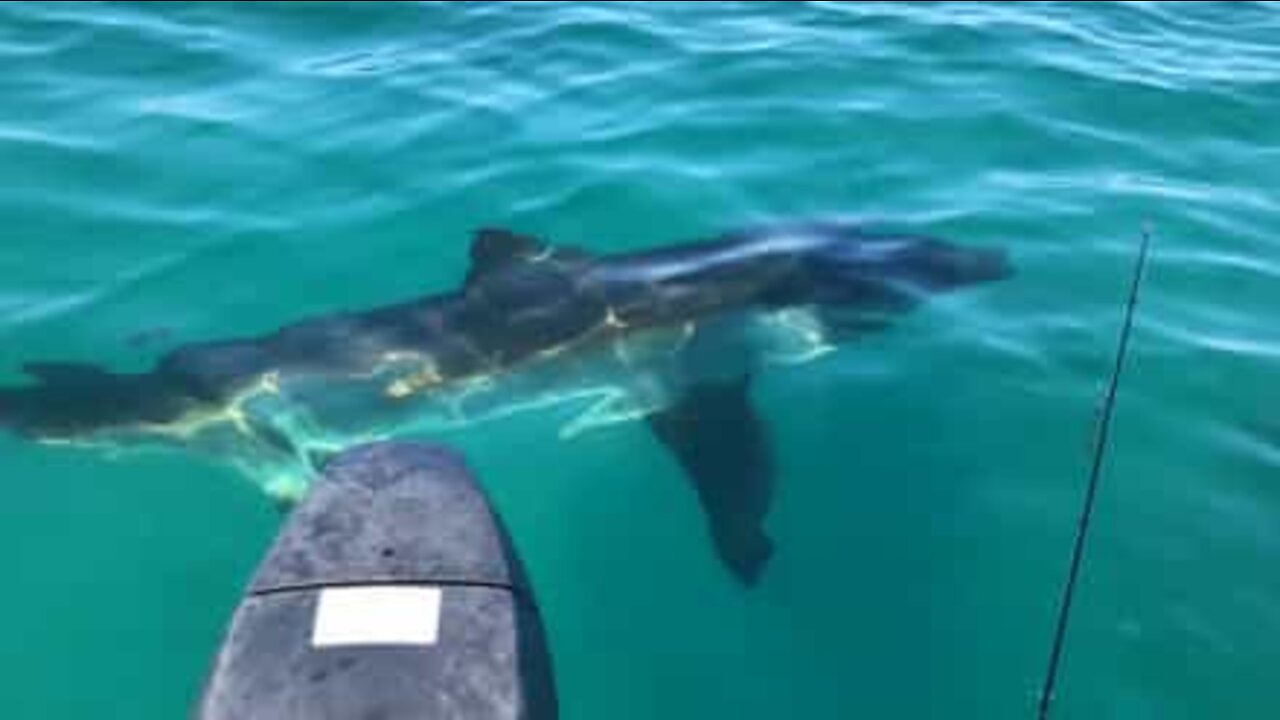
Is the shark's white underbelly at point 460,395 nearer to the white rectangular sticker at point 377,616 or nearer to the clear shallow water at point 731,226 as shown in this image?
the clear shallow water at point 731,226

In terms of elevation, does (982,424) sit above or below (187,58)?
below

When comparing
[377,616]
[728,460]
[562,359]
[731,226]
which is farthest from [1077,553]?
[731,226]

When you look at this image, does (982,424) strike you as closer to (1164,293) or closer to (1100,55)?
(1164,293)

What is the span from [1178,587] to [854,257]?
3.17 m

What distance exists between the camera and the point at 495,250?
8336mm

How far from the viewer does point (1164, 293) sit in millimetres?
8664

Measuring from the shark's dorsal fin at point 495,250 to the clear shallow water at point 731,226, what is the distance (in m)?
0.60

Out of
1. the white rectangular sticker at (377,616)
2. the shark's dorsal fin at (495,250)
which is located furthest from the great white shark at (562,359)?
the white rectangular sticker at (377,616)

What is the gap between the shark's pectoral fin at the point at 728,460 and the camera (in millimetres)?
6641

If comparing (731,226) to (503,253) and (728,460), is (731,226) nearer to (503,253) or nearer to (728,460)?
(503,253)

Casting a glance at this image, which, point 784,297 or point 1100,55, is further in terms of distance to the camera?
point 1100,55

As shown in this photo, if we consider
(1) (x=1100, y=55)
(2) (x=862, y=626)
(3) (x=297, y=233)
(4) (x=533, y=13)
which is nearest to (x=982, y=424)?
(2) (x=862, y=626)

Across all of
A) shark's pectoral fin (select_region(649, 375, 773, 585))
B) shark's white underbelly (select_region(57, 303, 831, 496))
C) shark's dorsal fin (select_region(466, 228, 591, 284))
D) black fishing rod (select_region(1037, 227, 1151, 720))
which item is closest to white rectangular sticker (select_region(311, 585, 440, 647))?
black fishing rod (select_region(1037, 227, 1151, 720))

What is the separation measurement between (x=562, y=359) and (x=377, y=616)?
11.9 feet
